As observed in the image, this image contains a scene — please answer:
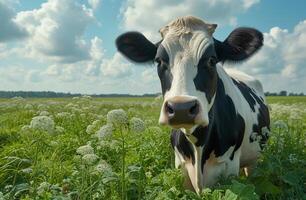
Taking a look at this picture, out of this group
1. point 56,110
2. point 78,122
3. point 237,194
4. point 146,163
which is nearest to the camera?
point 237,194

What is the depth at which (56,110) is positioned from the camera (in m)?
12.0

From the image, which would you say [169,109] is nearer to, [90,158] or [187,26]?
[90,158]

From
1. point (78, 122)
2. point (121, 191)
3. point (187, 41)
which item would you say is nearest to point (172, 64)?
point (187, 41)

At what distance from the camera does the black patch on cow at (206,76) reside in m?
4.47

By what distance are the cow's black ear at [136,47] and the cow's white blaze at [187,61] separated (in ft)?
1.99

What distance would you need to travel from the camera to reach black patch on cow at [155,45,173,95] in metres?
4.53

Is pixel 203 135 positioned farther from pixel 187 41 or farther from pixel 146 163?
pixel 146 163

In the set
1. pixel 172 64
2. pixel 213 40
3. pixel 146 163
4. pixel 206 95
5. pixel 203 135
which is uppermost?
pixel 213 40

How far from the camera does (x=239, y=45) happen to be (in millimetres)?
5434

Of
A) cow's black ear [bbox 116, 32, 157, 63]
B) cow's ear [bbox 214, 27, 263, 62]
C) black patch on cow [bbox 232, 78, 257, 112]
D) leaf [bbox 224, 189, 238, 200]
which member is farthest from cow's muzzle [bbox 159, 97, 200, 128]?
black patch on cow [bbox 232, 78, 257, 112]

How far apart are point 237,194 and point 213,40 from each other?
1.97m

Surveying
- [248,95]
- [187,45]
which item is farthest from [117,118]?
[248,95]

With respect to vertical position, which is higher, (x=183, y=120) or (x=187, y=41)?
(x=187, y=41)

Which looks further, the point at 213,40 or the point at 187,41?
the point at 213,40
